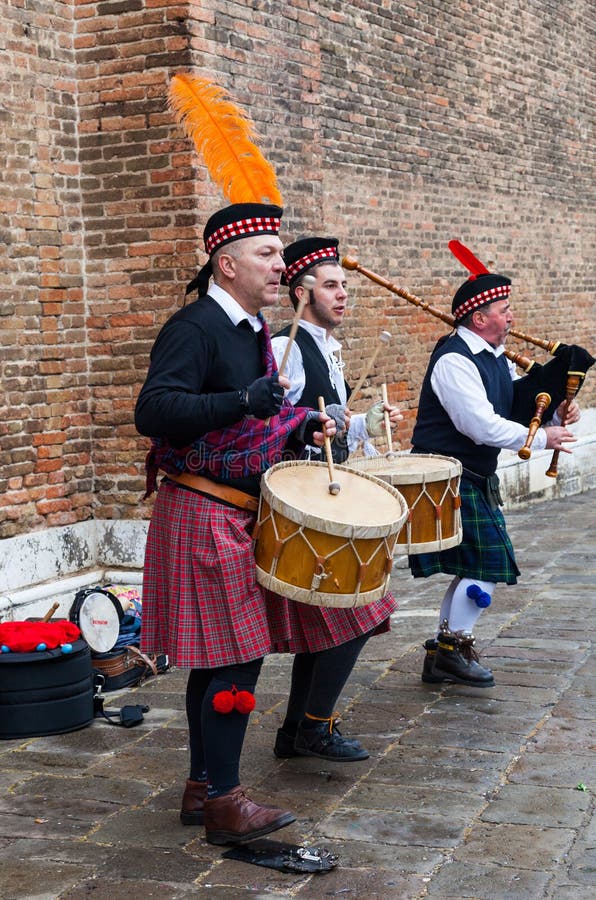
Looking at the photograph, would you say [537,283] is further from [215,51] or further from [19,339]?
[19,339]

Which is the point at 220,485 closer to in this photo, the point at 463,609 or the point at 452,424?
the point at 452,424

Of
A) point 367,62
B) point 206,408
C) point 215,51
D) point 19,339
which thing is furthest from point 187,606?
point 367,62

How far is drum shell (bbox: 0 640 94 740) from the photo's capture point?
527 centimetres

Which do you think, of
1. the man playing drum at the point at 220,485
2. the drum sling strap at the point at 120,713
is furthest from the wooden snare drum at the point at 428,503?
the drum sling strap at the point at 120,713

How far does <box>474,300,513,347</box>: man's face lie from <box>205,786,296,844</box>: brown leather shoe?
264 centimetres

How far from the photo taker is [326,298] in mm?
4945

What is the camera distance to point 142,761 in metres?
4.93

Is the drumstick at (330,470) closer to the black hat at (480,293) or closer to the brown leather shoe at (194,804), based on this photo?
the brown leather shoe at (194,804)

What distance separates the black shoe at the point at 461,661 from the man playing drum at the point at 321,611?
991mm

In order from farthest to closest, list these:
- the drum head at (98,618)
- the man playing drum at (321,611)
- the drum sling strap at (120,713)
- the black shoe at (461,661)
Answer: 1. the drum head at (98,618)
2. the black shoe at (461,661)
3. the drum sling strap at (120,713)
4. the man playing drum at (321,611)

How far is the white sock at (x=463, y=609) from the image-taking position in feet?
18.9

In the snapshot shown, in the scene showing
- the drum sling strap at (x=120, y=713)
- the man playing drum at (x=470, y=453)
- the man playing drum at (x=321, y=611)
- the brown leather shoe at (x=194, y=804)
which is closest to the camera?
the brown leather shoe at (x=194, y=804)

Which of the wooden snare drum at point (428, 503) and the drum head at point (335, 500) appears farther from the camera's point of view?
the wooden snare drum at point (428, 503)

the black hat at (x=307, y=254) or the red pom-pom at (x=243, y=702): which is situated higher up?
the black hat at (x=307, y=254)
